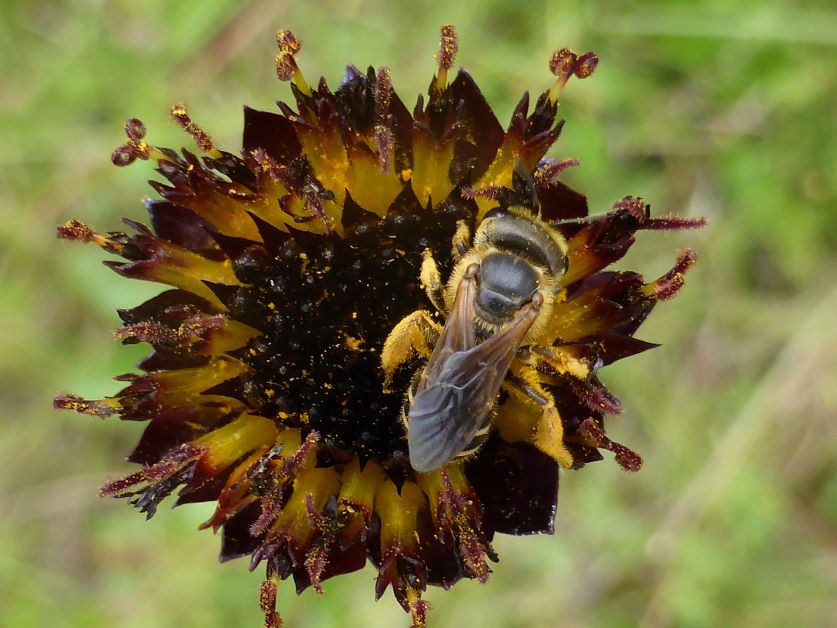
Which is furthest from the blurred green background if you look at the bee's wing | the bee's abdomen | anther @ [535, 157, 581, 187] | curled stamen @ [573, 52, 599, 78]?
the bee's wing

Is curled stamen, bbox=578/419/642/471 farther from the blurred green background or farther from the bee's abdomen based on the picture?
the blurred green background

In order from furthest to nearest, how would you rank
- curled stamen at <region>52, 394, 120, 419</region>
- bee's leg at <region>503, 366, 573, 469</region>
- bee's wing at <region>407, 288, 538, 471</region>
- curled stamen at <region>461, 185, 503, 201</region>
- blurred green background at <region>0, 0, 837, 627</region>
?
1. blurred green background at <region>0, 0, 837, 627</region>
2. curled stamen at <region>52, 394, 120, 419</region>
3. curled stamen at <region>461, 185, 503, 201</region>
4. bee's leg at <region>503, 366, 573, 469</region>
5. bee's wing at <region>407, 288, 538, 471</region>

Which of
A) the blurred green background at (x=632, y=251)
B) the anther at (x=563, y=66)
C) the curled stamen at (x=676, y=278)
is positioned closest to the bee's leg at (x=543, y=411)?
the curled stamen at (x=676, y=278)

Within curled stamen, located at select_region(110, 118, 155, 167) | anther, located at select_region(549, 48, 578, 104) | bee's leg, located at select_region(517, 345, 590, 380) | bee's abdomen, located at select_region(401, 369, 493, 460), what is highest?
anther, located at select_region(549, 48, 578, 104)

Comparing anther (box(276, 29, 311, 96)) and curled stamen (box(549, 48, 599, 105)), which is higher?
curled stamen (box(549, 48, 599, 105))

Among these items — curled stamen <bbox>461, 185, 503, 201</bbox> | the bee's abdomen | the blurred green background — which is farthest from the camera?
the blurred green background

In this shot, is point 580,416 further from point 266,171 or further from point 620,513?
point 620,513

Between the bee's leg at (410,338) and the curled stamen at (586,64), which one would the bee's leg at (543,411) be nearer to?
the bee's leg at (410,338)

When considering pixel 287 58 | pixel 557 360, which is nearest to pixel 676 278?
pixel 557 360
